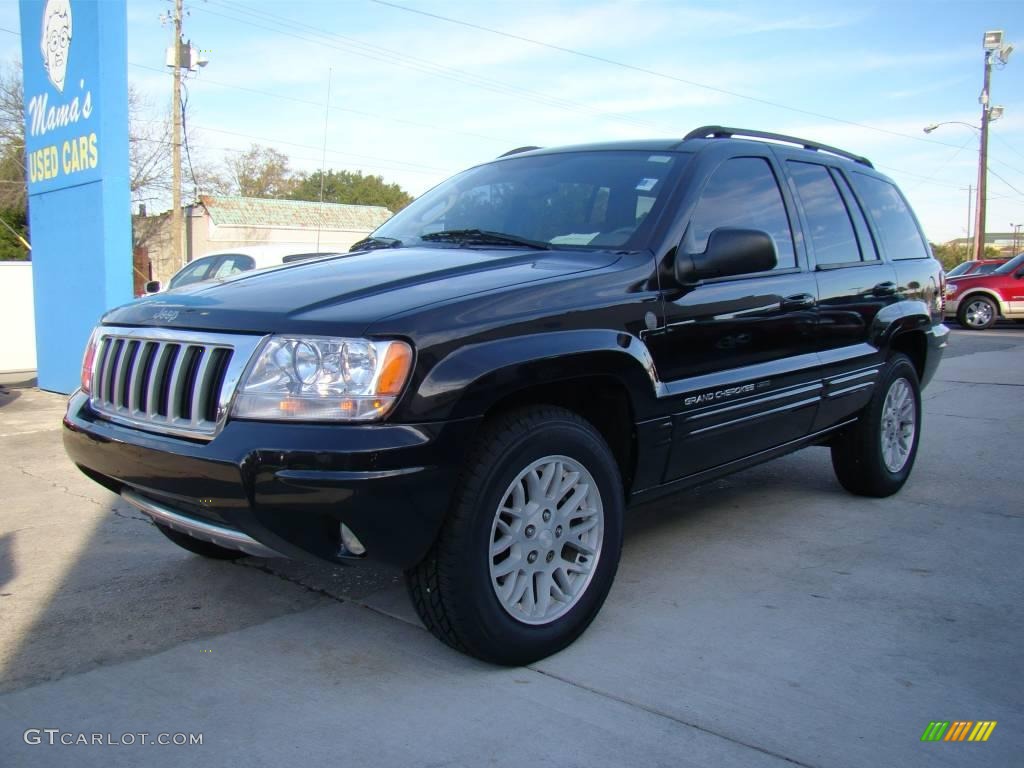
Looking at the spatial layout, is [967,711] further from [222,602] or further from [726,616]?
[222,602]

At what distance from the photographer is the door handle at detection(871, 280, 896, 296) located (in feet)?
16.2

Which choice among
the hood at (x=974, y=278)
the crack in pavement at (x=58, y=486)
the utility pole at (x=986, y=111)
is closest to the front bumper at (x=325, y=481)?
the crack in pavement at (x=58, y=486)

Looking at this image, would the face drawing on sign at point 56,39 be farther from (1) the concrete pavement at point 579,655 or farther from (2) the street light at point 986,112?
(2) the street light at point 986,112

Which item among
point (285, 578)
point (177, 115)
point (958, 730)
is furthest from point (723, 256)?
point (177, 115)

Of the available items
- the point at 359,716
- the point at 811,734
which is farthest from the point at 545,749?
the point at 811,734

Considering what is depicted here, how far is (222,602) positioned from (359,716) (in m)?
1.16

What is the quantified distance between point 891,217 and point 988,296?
56.6 feet

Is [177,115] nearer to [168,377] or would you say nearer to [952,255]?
[168,377]

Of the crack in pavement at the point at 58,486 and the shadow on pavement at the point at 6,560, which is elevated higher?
the crack in pavement at the point at 58,486

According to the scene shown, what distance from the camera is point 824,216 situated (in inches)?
185

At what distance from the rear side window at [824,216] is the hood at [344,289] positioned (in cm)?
154

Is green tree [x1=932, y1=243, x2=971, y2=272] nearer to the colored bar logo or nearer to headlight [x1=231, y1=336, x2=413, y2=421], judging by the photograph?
the colored bar logo

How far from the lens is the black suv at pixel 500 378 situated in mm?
2670

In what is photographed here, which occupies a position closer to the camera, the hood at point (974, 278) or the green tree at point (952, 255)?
the hood at point (974, 278)
